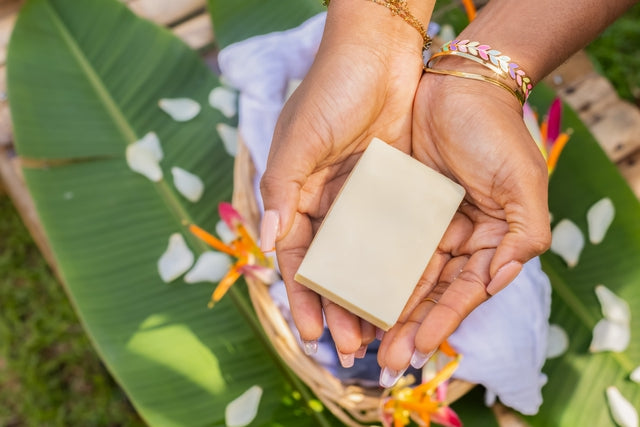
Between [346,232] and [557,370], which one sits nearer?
[346,232]

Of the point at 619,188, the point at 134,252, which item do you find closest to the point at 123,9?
the point at 134,252

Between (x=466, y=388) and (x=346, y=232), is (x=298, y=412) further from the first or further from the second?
(x=346, y=232)

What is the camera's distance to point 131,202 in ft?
4.30

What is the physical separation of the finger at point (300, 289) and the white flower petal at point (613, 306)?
695 millimetres

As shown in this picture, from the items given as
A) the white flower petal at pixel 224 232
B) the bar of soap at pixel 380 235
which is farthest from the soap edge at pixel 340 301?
the white flower petal at pixel 224 232

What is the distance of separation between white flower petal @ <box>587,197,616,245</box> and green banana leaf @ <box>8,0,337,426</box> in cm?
71

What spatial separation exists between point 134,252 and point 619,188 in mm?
1096

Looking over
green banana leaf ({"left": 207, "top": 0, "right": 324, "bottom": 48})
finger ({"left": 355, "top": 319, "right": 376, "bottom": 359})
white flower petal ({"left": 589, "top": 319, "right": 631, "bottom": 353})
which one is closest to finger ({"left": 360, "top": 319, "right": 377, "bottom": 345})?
finger ({"left": 355, "top": 319, "right": 376, "bottom": 359})

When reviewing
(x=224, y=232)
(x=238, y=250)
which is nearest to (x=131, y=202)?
(x=224, y=232)

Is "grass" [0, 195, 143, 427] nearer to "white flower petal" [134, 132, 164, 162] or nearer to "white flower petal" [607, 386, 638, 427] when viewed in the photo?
"white flower petal" [134, 132, 164, 162]

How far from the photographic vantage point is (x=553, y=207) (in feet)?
4.49

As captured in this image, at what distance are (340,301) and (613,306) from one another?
2.32ft

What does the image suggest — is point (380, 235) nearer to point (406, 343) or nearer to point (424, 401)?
point (406, 343)

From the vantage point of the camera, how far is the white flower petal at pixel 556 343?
1.26 metres
